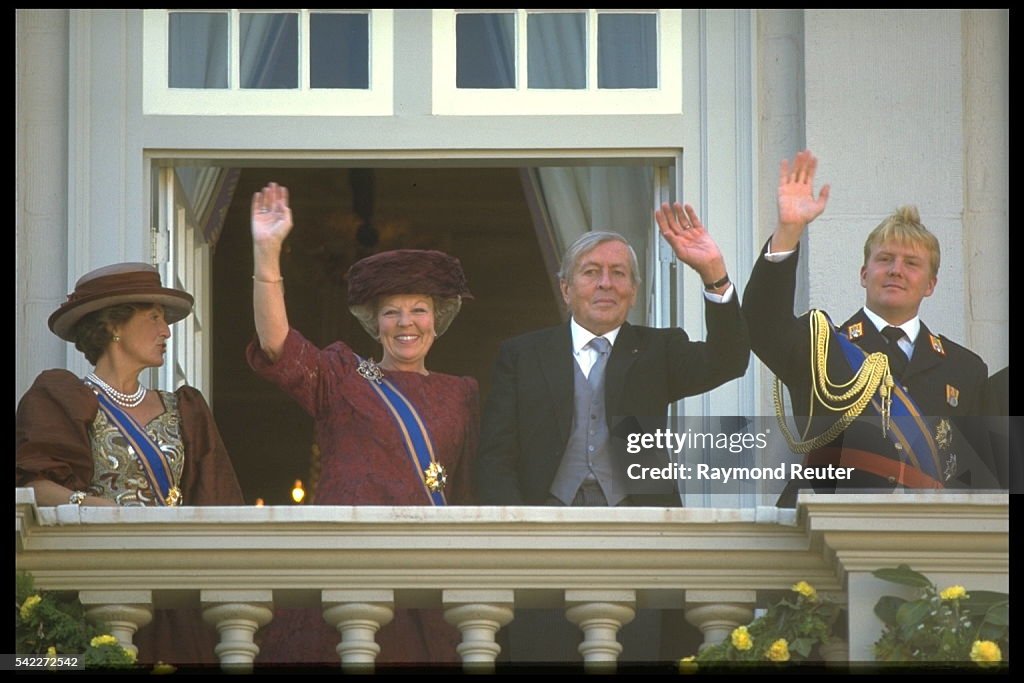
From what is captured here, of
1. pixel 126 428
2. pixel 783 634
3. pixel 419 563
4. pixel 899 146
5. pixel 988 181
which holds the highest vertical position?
pixel 899 146

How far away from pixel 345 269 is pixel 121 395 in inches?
217

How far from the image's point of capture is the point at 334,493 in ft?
30.4

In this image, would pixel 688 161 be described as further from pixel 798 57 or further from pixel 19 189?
pixel 19 189

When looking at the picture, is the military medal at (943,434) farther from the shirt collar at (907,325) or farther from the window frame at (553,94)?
the window frame at (553,94)

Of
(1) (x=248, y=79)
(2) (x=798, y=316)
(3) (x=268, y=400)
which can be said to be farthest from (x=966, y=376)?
(3) (x=268, y=400)

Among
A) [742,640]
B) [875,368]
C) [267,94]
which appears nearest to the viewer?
[742,640]

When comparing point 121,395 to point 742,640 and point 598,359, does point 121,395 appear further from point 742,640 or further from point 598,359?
point 742,640

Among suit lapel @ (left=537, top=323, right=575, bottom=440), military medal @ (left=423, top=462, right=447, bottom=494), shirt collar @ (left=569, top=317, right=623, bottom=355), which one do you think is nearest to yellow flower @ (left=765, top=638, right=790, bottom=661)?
suit lapel @ (left=537, top=323, right=575, bottom=440)

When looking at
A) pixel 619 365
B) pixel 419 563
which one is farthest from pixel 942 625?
pixel 619 365

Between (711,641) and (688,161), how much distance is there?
7.47ft

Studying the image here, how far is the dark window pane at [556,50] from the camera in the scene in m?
10.4

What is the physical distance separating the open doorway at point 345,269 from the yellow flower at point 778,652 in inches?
193

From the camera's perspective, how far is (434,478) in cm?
927

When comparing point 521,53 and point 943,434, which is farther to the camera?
point 521,53
